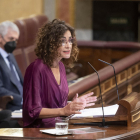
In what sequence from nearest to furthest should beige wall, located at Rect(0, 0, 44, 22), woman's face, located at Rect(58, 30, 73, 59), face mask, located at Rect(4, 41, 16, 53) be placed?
1. woman's face, located at Rect(58, 30, 73, 59)
2. face mask, located at Rect(4, 41, 16, 53)
3. beige wall, located at Rect(0, 0, 44, 22)

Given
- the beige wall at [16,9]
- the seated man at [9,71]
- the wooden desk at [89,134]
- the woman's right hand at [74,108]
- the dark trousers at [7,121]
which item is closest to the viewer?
the wooden desk at [89,134]

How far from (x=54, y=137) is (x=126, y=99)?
0.43 m

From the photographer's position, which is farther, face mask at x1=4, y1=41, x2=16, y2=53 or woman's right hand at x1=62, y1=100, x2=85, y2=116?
face mask at x1=4, y1=41, x2=16, y2=53

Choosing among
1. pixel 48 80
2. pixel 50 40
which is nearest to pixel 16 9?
pixel 50 40

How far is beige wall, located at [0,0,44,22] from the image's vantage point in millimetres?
6879

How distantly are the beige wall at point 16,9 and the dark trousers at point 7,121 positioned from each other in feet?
14.9

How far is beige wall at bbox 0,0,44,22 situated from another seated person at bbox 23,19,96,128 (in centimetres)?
503

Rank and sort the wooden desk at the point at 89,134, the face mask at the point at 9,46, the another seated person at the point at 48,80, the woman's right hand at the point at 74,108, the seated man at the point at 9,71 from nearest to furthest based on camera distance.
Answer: the wooden desk at the point at 89,134 < the woman's right hand at the point at 74,108 < the another seated person at the point at 48,80 < the seated man at the point at 9,71 < the face mask at the point at 9,46

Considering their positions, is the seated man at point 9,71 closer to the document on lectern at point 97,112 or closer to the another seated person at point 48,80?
the another seated person at point 48,80

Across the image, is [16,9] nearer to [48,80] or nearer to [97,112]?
[48,80]

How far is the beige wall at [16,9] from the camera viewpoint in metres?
6.88

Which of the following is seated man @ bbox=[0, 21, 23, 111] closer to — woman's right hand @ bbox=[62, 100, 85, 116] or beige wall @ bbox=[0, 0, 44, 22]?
woman's right hand @ bbox=[62, 100, 85, 116]

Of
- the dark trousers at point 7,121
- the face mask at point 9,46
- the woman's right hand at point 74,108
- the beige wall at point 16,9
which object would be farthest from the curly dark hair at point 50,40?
the beige wall at point 16,9

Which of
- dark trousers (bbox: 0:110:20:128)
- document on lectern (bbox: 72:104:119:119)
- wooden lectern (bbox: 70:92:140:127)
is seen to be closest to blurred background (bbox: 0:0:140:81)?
dark trousers (bbox: 0:110:20:128)
